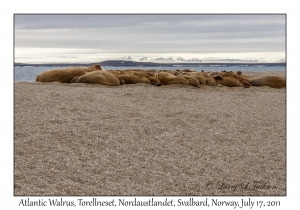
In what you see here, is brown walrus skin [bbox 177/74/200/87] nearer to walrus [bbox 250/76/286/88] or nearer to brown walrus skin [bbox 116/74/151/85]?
brown walrus skin [bbox 116/74/151/85]

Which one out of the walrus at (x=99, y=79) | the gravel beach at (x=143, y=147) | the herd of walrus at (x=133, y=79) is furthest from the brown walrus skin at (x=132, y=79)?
the gravel beach at (x=143, y=147)

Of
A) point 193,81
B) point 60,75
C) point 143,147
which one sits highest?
point 60,75

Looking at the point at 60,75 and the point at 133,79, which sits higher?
the point at 60,75

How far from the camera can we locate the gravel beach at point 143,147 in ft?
14.8

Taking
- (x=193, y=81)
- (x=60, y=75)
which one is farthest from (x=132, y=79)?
(x=60, y=75)

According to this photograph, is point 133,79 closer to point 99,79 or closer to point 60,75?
point 99,79

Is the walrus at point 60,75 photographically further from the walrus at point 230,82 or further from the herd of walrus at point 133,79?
the walrus at point 230,82

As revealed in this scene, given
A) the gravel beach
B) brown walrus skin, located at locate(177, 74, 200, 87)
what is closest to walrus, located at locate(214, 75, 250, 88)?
brown walrus skin, located at locate(177, 74, 200, 87)

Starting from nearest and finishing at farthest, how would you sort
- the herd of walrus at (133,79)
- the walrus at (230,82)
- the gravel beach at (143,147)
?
the gravel beach at (143,147), the herd of walrus at (133,79), the walrus at (230,82)

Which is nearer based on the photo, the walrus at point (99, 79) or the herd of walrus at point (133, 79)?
the walrus at point (99, 79)

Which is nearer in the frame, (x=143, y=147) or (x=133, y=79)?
(x=143, y=147)

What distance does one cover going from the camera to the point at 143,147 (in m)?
5.76

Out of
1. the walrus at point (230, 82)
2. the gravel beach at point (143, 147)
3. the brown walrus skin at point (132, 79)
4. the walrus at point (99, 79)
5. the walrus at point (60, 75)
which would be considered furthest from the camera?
the walrus at point (230, 82)
